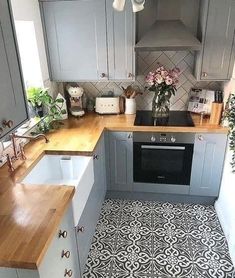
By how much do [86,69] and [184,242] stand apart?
73.3 inches

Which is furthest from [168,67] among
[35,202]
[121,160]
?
[35,202]

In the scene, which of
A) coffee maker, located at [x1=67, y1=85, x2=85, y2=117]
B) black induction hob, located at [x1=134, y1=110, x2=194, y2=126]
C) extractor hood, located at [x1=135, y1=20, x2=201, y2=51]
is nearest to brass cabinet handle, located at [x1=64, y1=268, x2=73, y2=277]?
black induction hob, located at [x1=134, y1=110, x2=194, y2=126]

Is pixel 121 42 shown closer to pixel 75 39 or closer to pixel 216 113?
pixel 75 39

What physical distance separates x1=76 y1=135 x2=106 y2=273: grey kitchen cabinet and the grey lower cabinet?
0.51 feet

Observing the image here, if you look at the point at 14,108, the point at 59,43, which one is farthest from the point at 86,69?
the point at 14,108

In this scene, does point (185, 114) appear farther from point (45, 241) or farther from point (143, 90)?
point (45, 241)

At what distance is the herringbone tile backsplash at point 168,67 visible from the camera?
8.71ft

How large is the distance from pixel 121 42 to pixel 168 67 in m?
0.65

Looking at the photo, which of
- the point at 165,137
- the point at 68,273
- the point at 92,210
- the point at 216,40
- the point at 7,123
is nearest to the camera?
the point at 7,123

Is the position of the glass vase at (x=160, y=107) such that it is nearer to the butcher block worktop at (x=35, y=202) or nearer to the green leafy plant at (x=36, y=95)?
the butcher block worktop at (x=35, y=202)

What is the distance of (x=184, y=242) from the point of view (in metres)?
2.21

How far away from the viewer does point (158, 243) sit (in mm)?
2207

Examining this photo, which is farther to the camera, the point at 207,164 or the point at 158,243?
the point at 207,164

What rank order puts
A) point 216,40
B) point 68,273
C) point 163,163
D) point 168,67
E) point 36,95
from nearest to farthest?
1. point 68,273
2. point 216,40
3. point 36,95
4. point 163,163
5. point 168,67
